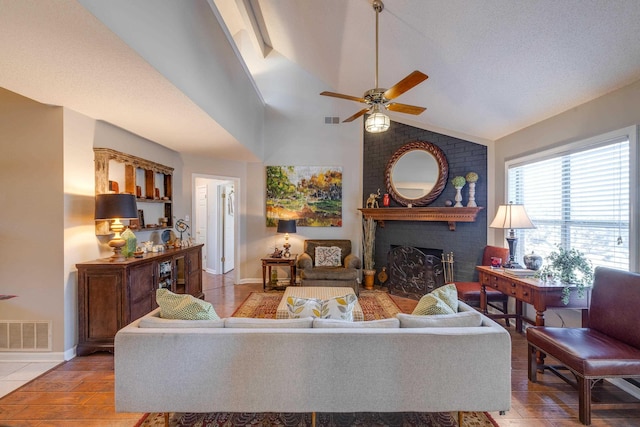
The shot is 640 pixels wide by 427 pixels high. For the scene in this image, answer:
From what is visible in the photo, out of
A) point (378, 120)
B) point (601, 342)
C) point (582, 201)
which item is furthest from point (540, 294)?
point (378, 120)

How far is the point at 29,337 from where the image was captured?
9.37 ft

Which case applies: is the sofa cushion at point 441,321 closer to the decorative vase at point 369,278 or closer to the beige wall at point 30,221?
the beige wall at point 30,221

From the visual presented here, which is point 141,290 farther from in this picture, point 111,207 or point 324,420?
point 324,420

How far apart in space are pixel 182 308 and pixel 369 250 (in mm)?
4043

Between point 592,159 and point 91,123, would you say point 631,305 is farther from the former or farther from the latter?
point 91,123

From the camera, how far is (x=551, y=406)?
7.18ft

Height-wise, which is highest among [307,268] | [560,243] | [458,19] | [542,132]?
[458,19]

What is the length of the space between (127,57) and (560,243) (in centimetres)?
441

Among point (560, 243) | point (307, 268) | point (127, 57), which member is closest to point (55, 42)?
point (127, 57)

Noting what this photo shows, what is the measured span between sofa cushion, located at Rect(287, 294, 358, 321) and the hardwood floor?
A: 944mm

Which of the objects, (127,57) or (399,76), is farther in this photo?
(399,76)

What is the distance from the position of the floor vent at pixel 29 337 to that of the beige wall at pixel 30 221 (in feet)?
0.20

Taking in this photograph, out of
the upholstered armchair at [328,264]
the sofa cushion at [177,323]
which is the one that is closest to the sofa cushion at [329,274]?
the upholstered armchair at [328,264]

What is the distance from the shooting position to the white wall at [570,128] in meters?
2.45
